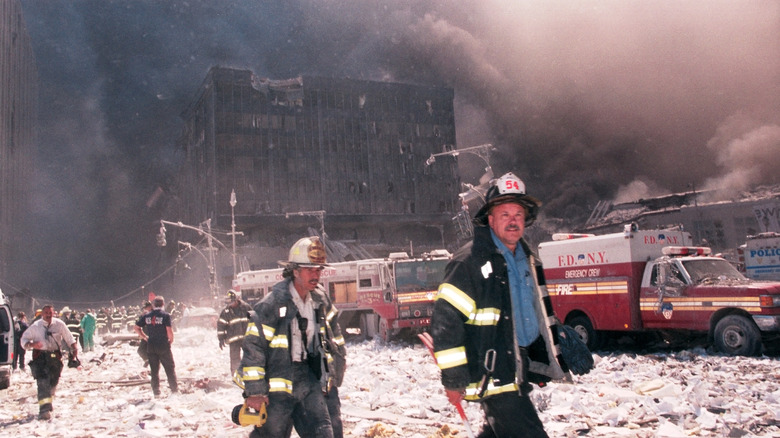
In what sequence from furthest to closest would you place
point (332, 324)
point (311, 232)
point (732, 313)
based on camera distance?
point (311, 232) → point (732, 313) → point (332, 324)

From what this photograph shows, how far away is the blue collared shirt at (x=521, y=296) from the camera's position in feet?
11.7

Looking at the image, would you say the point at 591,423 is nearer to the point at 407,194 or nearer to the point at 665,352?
the point at 665,352

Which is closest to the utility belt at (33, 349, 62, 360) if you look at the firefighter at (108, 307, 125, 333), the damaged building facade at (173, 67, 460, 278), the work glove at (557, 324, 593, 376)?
the work glove at (557, 324, 593, 376)

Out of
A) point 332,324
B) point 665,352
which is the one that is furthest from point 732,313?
point 332,324

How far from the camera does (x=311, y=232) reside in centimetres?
6719

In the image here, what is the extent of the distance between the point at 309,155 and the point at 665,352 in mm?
A: 61225

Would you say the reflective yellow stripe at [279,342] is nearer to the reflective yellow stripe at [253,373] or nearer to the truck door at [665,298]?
the reflective yellow stripe at [253,373]

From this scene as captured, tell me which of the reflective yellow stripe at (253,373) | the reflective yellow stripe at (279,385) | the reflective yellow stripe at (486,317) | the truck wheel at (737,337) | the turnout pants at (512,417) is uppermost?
the reflective yellow stripe at (486,317)

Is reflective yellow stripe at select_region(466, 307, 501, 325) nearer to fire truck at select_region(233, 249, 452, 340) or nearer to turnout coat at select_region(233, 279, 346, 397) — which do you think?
turnout coat at select_region(233, 279, 346, 397)

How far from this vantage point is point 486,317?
11.0 feet

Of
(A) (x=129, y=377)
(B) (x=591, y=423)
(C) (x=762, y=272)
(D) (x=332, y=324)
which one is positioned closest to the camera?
(D) (x=332, y=324)

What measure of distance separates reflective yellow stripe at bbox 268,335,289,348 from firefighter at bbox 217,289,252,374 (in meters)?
7.51

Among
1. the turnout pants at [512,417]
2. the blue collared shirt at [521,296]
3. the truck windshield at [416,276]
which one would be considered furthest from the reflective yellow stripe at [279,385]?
the truck windshield at [416,276]

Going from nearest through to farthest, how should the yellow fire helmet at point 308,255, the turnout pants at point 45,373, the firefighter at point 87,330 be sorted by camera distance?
1. the yellow fire helmet at point 308,255
2. the turnout pants at point 45,373
3. the firefighter at point 87,330
